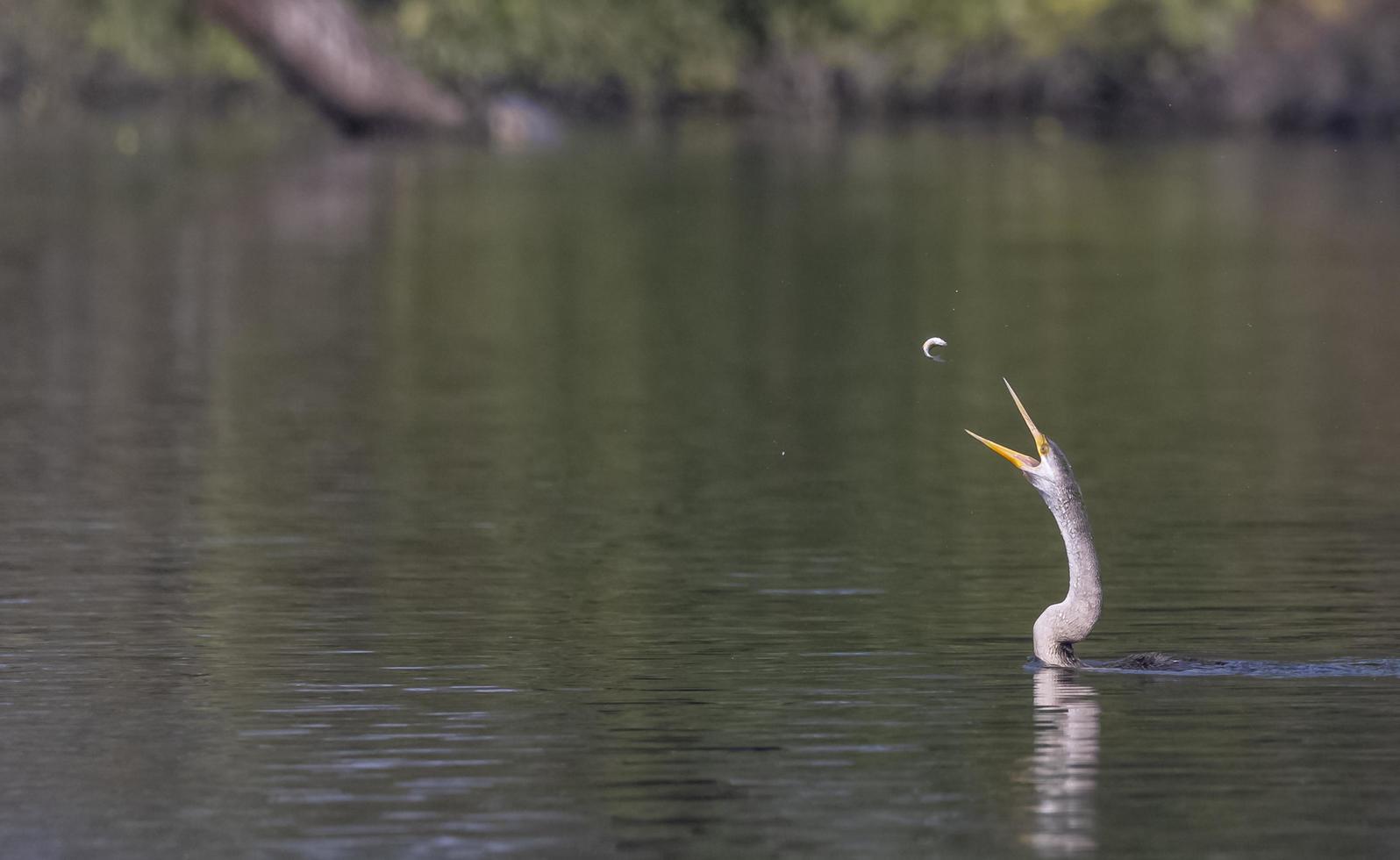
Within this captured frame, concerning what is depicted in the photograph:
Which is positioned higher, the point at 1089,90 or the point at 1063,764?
the point at 1089,90

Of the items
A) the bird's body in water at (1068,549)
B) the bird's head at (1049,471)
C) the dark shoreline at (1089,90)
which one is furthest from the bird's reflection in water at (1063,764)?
the dark shoreline at (1089,90)

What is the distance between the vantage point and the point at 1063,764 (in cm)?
980

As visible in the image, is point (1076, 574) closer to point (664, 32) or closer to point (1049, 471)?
point (1049, 471)

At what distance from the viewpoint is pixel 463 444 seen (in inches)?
718

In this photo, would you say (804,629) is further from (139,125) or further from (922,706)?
(139,125)

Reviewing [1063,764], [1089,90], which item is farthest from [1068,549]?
[1089,90]

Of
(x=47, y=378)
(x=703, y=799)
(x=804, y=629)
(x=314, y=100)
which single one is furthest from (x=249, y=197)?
(x=703, y=799)

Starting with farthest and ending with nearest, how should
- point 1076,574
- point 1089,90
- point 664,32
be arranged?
point 1089,90 → point 664,32 → point 1076,574

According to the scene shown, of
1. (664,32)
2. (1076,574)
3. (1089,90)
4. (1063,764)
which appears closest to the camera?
(1063,764)

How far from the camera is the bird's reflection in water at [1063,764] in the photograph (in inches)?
352

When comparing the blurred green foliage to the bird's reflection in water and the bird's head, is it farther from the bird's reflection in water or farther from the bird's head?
the bird's reflection in water

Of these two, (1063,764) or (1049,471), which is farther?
(1049,471)

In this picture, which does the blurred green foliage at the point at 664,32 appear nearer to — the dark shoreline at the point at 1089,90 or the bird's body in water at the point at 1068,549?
the dark shoreline at the point at 1089,90

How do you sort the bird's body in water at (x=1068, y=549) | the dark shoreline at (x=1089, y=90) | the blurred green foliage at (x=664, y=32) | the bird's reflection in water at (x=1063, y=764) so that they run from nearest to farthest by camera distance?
1. the bird's reflection in water at (x=1063, y=764)
2. the bird's body in water at (x=1068, y=549)
3. the blurred green foliage at (x=664, y=32)
4. the dark shoreline at (x=1089, y=90)
